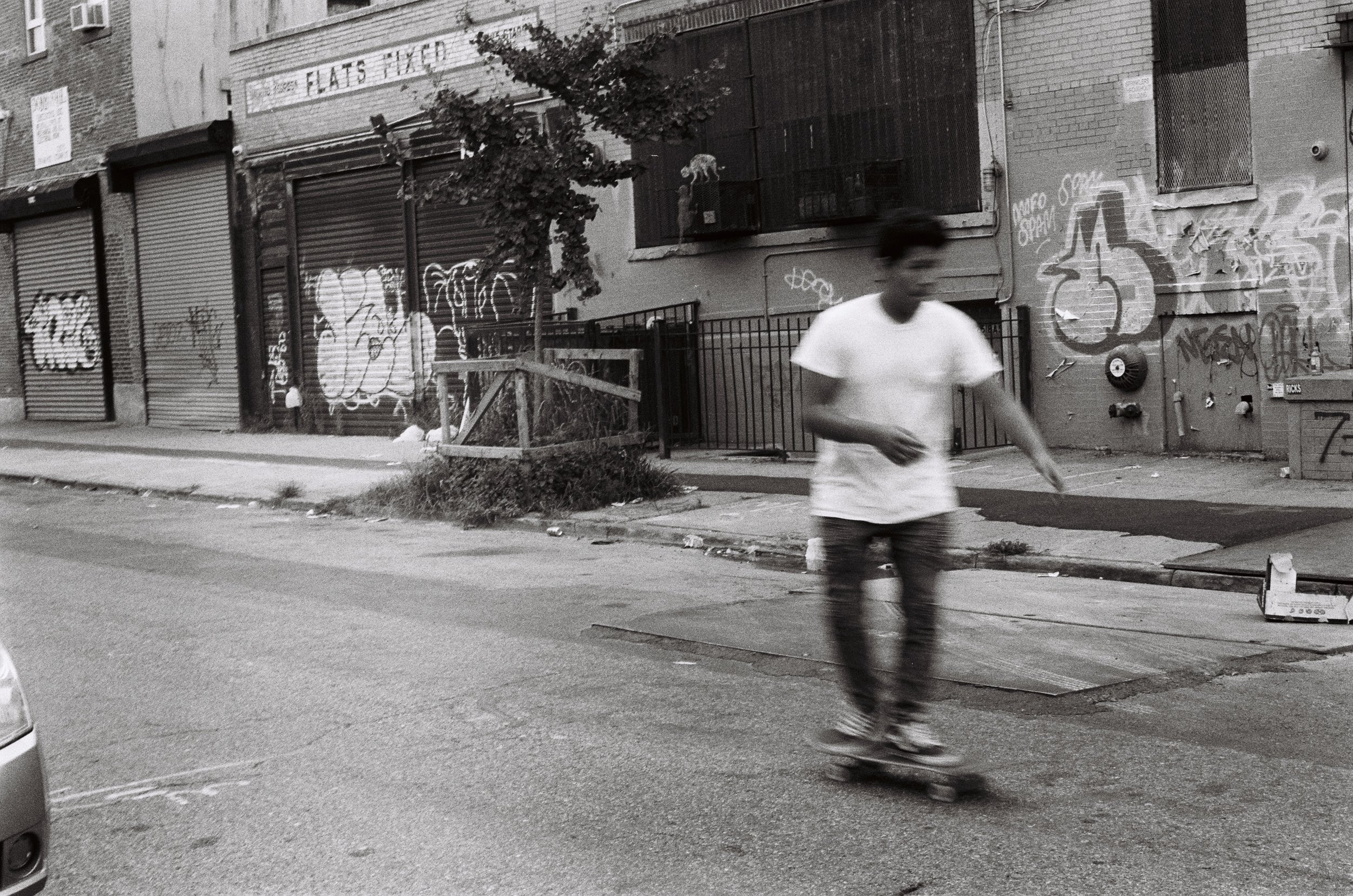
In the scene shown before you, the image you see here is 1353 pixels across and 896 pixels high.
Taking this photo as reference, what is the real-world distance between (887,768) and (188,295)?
23214 millimetres

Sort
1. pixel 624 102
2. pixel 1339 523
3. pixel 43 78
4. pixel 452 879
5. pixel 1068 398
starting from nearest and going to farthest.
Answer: pixel 452 879, pixel 1339 523, pixel 624 102, pixel 1068 398, pixel 43 78

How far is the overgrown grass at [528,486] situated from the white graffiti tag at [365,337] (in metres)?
8.22

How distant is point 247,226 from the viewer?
24.9 m

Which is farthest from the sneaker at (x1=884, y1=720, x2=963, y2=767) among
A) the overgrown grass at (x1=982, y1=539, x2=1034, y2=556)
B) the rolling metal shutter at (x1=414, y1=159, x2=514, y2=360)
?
the rolling metal shutter at (x1=414, y1=159, x2=514, y2=360)

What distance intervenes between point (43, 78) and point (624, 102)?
1997 cm

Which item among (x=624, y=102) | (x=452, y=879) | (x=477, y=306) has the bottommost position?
(x=452, y=879)

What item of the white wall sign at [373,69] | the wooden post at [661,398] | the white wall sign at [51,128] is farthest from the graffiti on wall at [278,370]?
the wooden post at [661,398]

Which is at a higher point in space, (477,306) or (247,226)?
(247,226)

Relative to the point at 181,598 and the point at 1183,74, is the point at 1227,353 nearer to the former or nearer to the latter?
the point at 1183,74

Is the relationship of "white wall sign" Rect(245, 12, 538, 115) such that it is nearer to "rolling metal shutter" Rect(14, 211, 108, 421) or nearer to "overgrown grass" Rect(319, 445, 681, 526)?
"rolling metal shutter" Rect(14, 211, 108, 421)

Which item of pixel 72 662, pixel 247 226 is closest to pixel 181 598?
pixel 72 662

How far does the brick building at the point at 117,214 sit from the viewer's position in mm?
25656

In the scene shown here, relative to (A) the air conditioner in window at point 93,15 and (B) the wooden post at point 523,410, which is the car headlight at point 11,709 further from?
(A) the air conditioner in window at point 93,15

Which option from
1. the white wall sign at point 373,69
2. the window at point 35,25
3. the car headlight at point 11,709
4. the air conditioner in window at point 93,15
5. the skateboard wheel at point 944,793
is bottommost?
the skateboard wheel at point 944,793
